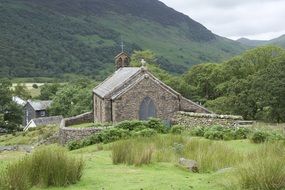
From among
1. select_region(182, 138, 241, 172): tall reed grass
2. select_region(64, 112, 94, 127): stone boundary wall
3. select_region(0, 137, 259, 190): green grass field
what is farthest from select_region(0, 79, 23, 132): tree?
select_region(0, 137, 259, 190): green grass field

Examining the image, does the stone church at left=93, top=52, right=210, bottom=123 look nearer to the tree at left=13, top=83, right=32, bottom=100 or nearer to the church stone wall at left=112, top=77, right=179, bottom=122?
the church stone wall at left=112, top=77, right=179, bottom=122

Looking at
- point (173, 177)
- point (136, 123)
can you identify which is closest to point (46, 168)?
point (173, 177)

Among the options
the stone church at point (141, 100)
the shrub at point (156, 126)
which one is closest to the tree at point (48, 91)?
the stone church at point (141, 100)

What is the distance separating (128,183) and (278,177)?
3.48 meters

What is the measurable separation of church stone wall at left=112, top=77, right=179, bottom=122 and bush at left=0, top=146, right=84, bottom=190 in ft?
71.7

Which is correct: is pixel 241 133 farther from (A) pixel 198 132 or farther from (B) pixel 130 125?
(B) pixel 130 125

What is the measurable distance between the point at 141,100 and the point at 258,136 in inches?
604

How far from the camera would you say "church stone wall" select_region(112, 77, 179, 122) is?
32781 mm

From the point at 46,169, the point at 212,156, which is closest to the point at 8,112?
the point at 212,156

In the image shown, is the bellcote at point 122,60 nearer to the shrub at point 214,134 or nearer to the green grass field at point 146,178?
the shrub at point 214,134

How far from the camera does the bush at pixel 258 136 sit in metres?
18.7

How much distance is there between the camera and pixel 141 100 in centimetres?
3334

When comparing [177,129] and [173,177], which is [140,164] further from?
[177,129]

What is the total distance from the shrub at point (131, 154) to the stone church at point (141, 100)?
18790mm
